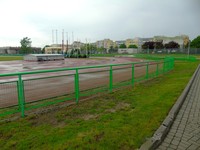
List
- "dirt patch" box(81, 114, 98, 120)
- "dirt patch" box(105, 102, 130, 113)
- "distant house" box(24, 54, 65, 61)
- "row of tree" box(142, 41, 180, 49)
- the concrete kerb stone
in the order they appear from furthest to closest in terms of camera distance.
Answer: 1. "row of tree" box(142, 41, 180, 49)
2. "distant house" box(24, 54, 65, 61)
3. "dirt patch" box(105, 102, 130, 113)
4. "dirt patch" box(81, 114, 98, 120)
5. the concrete kerb stone

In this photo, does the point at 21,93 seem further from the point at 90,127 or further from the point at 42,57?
the point at 42,57

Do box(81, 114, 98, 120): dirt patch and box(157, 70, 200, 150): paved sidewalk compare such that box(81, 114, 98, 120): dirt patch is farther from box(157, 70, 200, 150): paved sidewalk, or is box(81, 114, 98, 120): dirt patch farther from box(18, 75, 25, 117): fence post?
box(157, 70, 200, 150): paved sidewalk

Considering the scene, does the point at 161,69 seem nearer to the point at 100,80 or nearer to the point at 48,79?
the point at 100,80

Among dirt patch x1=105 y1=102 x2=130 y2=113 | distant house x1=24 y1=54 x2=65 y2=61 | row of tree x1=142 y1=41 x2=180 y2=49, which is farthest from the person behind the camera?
row of tree x1=142 y1=41 x2=180 y2=49

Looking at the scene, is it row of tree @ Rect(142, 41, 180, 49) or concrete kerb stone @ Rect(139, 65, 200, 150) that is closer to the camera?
concrete kerb stone @ Rect(139, 65, 200, 150)

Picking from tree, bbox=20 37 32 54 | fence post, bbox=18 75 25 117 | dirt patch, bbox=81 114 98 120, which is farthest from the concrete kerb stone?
tree, bbox=20 37 32 54

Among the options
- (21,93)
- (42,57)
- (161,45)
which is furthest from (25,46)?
(21,93)

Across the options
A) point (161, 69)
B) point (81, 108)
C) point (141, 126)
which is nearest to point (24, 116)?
point (81, 108)

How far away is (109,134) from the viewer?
3.72 m

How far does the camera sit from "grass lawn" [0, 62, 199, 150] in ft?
11.1

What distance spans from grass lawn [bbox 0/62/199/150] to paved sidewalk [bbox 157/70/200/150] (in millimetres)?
378

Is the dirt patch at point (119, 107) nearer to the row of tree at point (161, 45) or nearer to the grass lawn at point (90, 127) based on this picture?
the grass lawn at point (90, 127)

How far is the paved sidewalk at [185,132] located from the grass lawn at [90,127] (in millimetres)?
378

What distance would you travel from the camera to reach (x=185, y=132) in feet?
13.1
